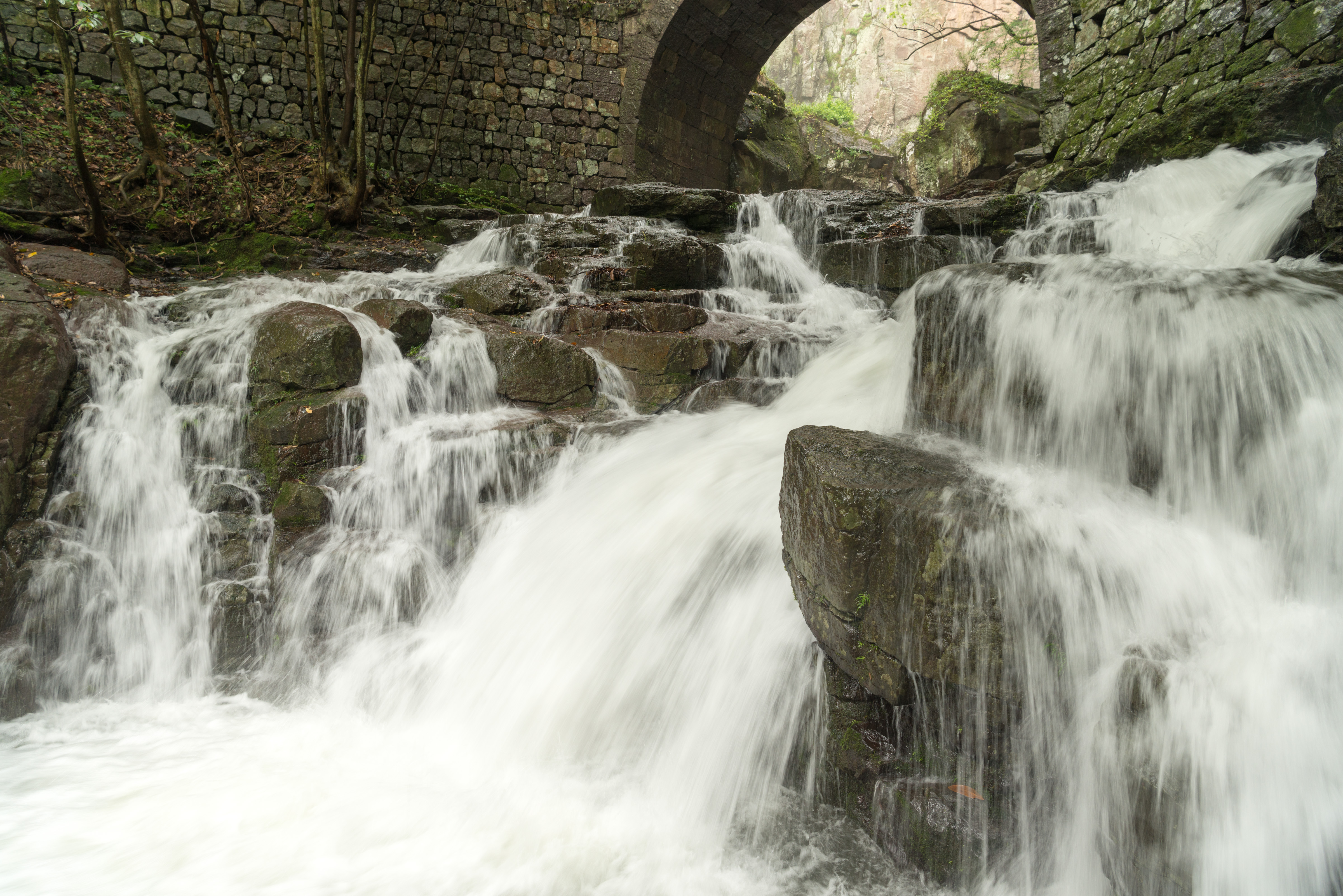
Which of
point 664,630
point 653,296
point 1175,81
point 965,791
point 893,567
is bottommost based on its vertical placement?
point 965,791

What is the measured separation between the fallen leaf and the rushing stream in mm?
114

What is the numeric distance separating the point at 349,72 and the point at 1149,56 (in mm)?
8176

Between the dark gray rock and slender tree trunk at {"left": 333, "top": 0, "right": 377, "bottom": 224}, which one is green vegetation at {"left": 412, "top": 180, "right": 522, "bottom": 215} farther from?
the dark gray rock

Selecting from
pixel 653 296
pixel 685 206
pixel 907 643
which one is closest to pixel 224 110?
pixel 685 206

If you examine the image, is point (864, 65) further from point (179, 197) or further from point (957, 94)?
point (179, 197)

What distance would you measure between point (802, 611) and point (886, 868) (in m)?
0.79

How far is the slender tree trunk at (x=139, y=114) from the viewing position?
6102 millimetres

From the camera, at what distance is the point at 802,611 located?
2.48 metres

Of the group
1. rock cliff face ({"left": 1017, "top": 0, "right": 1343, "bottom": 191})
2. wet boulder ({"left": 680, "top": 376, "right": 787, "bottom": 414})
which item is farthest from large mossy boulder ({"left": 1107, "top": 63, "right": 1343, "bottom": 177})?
wet boulder ({"left": 680, "top": 376, "right": 787, "bottom": 414})

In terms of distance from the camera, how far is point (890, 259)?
6.55m

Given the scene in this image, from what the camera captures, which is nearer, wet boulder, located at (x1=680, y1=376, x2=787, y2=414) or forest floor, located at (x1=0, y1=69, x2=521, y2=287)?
wet boulder, located at (x1=680, y1=376, x2=787, y2=414)

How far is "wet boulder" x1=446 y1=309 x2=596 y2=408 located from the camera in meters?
4.64

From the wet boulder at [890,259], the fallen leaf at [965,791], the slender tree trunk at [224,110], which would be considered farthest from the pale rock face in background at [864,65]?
the fallen leaf at [965,791]

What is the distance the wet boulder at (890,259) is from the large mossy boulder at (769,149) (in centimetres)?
639
